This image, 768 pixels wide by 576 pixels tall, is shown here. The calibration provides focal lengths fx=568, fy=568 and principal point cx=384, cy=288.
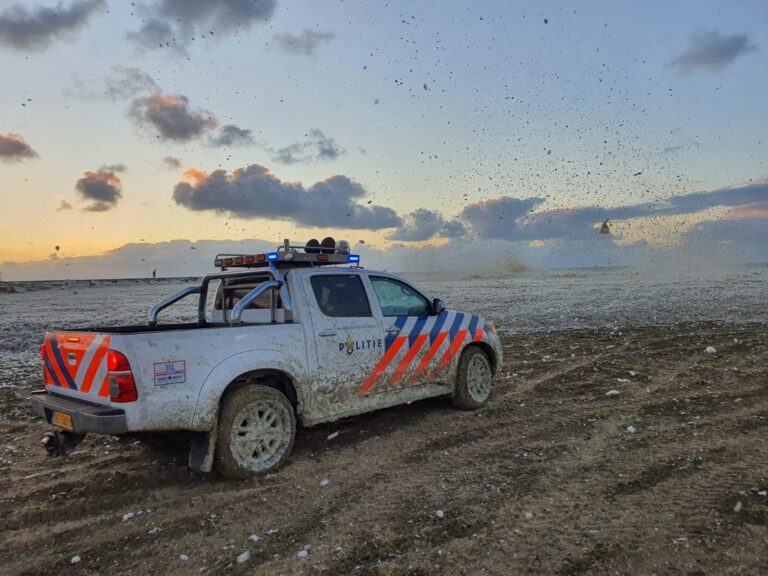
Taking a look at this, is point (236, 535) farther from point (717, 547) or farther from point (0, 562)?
point (717, 547)

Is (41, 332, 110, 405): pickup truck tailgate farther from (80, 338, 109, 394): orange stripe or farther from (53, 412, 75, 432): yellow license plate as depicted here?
(53, 412, 75, 432): yellow license plate

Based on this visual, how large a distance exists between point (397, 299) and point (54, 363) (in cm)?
353

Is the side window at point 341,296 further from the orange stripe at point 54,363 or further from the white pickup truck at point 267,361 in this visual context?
the orange stripe at point 54,363

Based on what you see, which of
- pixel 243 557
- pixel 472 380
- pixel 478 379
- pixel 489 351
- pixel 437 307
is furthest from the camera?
pixel 489 351

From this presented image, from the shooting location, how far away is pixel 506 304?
71.8 ft

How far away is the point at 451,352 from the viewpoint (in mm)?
7027

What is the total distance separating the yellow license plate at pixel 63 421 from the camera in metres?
4.54

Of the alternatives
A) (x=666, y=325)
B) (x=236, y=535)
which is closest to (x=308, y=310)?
(x=236, y=535)

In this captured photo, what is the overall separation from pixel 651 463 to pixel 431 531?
237cm

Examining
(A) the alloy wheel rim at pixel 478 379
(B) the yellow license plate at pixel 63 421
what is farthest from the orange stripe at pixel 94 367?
(A) the alloy wheel rim at pixel 478 379

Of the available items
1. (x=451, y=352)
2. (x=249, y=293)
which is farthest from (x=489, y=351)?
(x=249, y=293)

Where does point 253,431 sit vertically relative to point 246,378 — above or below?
below

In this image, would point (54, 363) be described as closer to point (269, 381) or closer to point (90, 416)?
point (90, 416)

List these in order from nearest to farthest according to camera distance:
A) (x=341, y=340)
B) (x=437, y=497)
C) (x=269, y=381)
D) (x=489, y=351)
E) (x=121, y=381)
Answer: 1. (x=121, y=381)
2. (x=437, y=497)
3. (x=269, y=381)
4. (x=341, y=340)
5. (x=489, y=351)
